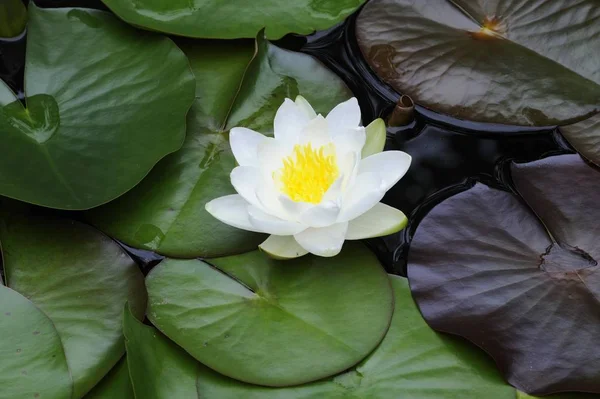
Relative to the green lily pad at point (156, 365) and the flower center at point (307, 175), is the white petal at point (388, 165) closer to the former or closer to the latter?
the flower center at point (307, 175)

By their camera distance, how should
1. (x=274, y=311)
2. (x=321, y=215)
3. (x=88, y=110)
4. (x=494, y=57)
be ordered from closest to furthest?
(x=321, y=215) < (x=274, y=311) < (x=88, y=110) < (x=494, y=57)

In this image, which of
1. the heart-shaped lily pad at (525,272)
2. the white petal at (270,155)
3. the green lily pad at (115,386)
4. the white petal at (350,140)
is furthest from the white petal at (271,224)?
the green lily pad at (115,386)

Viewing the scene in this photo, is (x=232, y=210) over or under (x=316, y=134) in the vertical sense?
under

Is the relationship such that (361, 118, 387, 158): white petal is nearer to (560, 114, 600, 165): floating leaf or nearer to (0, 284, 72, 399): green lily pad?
(560, 114, 600, 165): floating leaf

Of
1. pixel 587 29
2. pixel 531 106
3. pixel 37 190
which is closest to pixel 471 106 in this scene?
pixel 531 106

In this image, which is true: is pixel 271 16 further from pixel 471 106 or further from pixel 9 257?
pixel 9 257

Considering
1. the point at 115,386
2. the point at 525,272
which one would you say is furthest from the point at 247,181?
the point at 525,272

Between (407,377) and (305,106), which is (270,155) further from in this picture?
(407,377)
